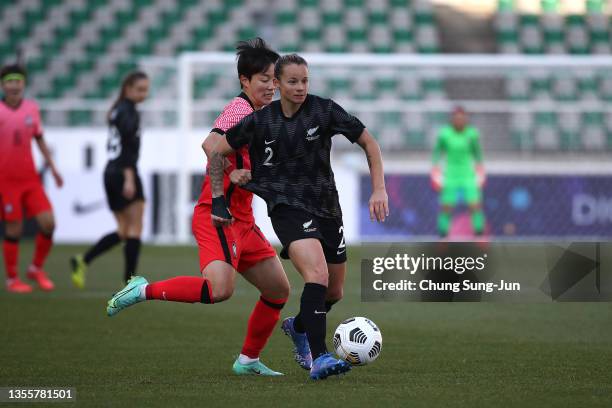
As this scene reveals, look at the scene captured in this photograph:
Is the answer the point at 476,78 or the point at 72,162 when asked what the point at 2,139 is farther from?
the point at 476,78

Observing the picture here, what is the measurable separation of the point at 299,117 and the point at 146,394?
5.23ft

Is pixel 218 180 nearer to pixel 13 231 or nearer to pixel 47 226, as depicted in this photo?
pixel 47 226

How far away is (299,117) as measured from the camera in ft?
18.8

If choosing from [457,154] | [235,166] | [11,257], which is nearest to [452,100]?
[457,154]

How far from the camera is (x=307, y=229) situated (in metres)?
5.66

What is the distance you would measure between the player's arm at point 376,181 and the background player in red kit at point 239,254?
0.62 meters

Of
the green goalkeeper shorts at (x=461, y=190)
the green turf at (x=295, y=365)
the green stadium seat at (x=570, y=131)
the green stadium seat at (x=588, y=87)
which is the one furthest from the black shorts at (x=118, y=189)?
the green stadium seat at (x=588, y=87)

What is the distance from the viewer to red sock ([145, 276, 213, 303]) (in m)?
5.80

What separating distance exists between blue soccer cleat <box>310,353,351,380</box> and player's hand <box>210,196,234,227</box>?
84cm

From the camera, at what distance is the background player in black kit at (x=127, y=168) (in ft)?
34.8

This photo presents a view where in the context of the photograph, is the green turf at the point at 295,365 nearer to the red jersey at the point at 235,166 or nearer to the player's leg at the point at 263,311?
the player's leg at the point at 263,311

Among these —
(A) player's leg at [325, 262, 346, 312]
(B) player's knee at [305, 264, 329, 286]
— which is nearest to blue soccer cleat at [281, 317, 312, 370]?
(A) player's leg at [325, 262, 346, 312]

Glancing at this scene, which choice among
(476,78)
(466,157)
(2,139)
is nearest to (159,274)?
(2,139)
